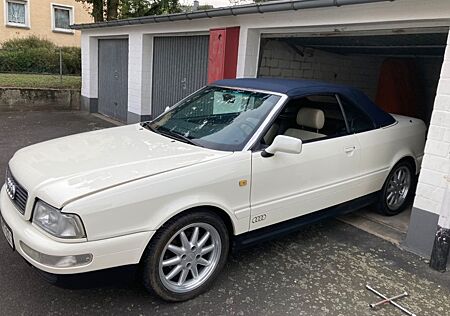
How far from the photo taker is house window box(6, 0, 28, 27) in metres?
20.1

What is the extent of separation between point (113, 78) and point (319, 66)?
6034mm

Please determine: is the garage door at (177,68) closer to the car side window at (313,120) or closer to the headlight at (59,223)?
the car side window at (313,120)

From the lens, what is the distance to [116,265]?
2.43 m

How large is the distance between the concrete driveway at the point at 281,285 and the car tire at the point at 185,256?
11 centimetres

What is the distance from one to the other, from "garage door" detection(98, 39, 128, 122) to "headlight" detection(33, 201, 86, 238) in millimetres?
8291

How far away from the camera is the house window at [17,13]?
791 inches

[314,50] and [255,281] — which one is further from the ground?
[314,50]

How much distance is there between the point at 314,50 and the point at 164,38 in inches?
134

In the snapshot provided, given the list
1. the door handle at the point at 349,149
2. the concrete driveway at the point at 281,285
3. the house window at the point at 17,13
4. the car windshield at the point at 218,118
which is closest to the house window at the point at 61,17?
the house window at the point at 17,13

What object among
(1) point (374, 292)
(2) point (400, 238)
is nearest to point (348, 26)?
(2) point (400, 238)

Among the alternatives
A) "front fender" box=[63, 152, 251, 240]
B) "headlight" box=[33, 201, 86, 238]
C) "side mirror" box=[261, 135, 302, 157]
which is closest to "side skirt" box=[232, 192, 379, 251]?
"front fender" box=[63, 152, 251, 240]

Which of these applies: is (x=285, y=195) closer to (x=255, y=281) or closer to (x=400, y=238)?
(x=255, y=281)

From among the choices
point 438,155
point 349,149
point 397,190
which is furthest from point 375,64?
point 349,149

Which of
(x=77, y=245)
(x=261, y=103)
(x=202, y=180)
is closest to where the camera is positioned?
(x=77, y=245)
